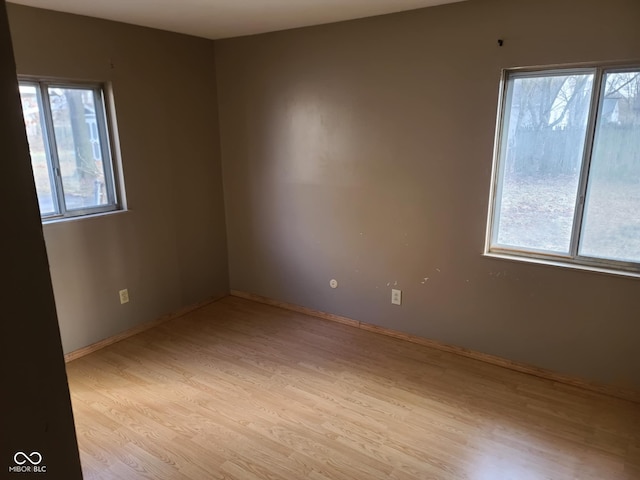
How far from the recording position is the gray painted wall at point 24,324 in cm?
74

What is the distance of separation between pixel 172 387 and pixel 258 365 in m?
0.59

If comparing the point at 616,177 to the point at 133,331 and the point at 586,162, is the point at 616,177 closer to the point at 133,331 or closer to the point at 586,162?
the point at 586,162

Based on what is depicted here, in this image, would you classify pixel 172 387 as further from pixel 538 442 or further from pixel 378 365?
pixel 538 442

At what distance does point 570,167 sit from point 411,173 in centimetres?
99

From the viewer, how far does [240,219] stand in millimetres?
4148

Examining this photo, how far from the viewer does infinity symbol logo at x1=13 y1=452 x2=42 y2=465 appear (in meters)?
0.82

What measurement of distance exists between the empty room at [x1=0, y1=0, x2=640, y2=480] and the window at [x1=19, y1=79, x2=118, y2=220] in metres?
0.02

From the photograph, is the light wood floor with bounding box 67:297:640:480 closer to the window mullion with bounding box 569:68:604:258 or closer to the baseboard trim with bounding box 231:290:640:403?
the baseboard trim with bounding box 231:290:640:403

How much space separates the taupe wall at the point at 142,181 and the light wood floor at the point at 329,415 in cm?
43

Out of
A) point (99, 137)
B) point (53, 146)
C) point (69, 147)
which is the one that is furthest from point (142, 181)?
point (53, 146)

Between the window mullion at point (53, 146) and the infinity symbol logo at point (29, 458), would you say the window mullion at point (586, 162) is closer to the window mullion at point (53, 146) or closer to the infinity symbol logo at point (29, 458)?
the infinity symbol logo at point (29, 458)

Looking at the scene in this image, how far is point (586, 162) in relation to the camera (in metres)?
2.55

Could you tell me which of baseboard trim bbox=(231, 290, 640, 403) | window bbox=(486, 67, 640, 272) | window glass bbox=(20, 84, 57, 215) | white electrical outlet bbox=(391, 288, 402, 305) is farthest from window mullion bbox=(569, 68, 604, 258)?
window glass bbox=(20, 84, 57, 215)

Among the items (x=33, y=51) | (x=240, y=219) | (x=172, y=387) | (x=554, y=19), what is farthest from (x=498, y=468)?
(x=33, y=51)
